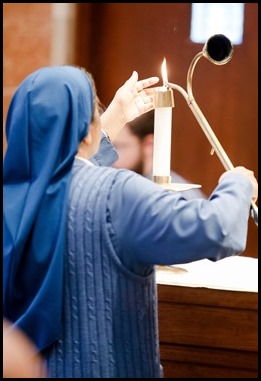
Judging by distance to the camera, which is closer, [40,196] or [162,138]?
[40,196]

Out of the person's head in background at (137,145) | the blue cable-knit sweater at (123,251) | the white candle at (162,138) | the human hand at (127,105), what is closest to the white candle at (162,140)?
the white candle at (162,138)

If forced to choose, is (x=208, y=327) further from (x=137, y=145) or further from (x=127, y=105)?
(x=137, y=145)

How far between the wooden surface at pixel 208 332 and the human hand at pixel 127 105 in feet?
1.53

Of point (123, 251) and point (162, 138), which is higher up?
point (162, 138)

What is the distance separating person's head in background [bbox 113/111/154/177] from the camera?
3.14 meters

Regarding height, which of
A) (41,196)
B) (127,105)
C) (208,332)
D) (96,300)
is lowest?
(208,332)

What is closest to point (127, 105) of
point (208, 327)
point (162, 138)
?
point (162, 138)

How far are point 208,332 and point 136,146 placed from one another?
1580 millimetres

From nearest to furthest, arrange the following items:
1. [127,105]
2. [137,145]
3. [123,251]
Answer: [123,251]
[127,105]
[137,145]

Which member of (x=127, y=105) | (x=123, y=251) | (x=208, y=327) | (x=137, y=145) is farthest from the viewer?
(x=137, y=145)

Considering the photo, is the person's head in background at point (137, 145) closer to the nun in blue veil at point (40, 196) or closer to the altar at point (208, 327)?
the altar at point (208, 327)

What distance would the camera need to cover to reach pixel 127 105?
75.2 inches

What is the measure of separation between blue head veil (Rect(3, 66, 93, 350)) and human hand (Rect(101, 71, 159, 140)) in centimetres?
51

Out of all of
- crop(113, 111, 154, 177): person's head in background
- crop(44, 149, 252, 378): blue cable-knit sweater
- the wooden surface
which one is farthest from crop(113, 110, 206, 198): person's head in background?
crop(44, 149, 252, 378): blue cable-knit sweater
